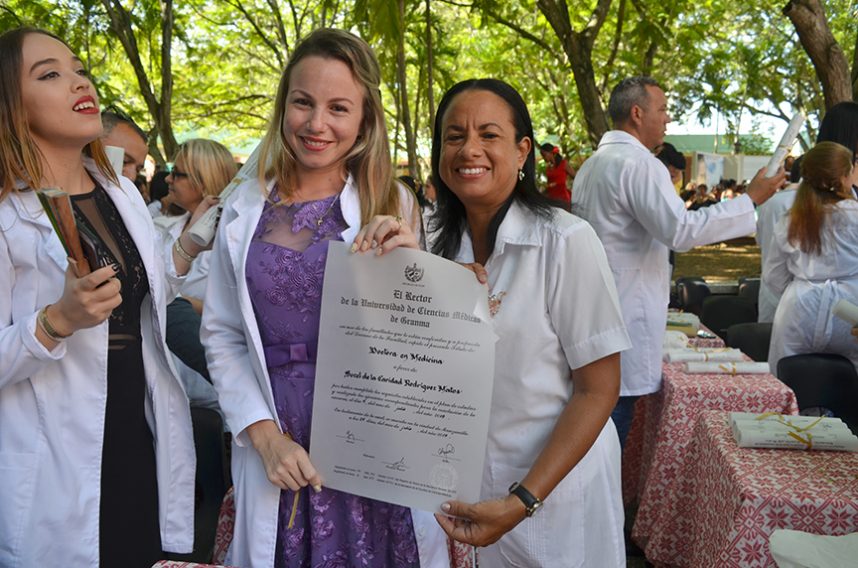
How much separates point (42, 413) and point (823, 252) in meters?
4.02

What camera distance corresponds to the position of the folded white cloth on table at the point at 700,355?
3670 millimetres

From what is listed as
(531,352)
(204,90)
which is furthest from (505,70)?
(531,352)

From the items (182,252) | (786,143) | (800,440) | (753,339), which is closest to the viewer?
(182,252)

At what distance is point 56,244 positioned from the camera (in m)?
1.67

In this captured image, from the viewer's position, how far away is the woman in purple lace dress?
1552mm

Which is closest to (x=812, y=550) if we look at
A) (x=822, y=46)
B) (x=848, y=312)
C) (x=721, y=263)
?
(x=848, y=312)

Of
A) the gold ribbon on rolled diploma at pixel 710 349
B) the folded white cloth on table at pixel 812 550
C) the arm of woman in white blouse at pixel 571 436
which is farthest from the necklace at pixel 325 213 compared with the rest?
the gold ribbon on rolled diploma at pixel 710 349

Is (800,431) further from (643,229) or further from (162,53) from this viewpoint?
(162,53)

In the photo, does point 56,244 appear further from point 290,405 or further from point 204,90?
point 204,90

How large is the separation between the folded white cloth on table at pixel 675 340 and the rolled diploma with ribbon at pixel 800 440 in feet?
4.98

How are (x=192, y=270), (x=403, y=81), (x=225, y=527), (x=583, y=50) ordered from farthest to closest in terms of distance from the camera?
(x=403, y=81) < (x=583, y=50) < (x=192, y=270) < (x=225, y=527)

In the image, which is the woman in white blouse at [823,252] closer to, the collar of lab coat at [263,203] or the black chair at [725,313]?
the black chair at [725,313]
